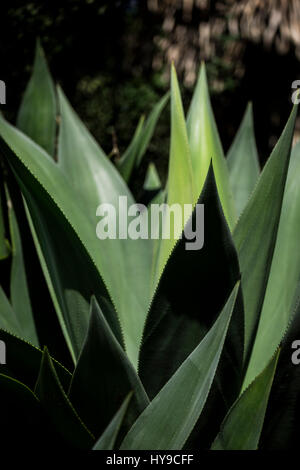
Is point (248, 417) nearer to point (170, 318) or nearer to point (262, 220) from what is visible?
point (170, 318)

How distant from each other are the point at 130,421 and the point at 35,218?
0.27 m

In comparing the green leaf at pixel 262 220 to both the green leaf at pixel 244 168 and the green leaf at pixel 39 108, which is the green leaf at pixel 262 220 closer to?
the green leaf at pixel 244 168

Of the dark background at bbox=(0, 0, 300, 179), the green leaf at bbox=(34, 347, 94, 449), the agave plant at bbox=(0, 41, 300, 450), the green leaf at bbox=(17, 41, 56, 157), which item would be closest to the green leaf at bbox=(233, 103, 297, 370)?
the agave plant at bbox=(0, 41, 300, 450)

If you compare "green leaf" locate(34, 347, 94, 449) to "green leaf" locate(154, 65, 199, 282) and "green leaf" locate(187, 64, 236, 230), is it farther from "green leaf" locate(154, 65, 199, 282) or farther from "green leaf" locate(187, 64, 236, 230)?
"green leaf" locate(187, 64, 236, 230)

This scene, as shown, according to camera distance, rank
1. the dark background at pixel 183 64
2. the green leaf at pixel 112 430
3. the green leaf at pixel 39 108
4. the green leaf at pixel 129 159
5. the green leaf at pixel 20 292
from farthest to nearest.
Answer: the dark background at pixel 183 64 < the green leaf at pixel 129 159 < the green leaf at pixel 39 108 < the green leaf at pixel 20 292 < the green leaf at pixel 112 430

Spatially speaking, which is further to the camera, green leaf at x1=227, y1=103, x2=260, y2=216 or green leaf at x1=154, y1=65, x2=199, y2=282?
green leaf at x1=227, y1=103, x2=260, y2=216

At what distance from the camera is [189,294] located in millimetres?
650

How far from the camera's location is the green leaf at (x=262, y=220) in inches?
28.2

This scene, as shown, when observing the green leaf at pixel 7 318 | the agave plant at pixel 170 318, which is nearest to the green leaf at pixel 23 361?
the agave plant at pixel 170 318

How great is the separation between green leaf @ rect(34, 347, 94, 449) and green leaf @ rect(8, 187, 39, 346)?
0.33 meters

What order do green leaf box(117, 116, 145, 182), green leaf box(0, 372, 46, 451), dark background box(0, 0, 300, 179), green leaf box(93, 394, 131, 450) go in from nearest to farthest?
green leaf box(93, 394, 131, 450)
green leaf box(0, 372, 46, 451)
green leaf box(117, 116, 145, 182)
dark background box(0, 0, 300, 179)

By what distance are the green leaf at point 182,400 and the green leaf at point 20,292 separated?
0.42m

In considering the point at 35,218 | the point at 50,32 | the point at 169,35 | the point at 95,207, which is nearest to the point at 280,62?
the point at 169,35

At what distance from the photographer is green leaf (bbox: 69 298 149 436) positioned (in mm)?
579
